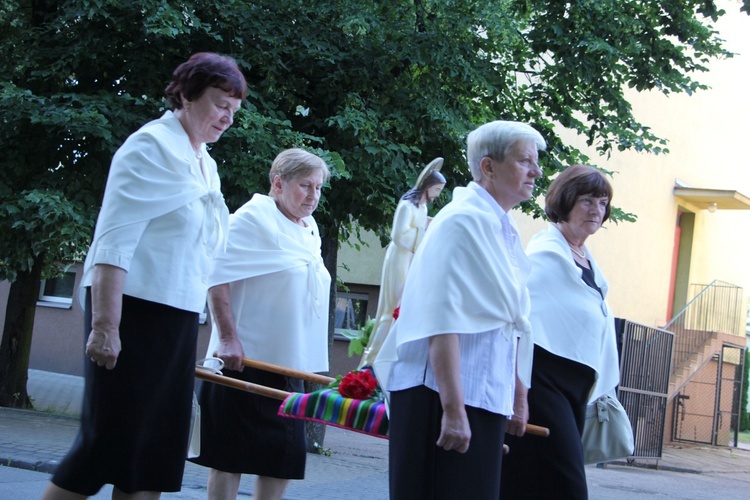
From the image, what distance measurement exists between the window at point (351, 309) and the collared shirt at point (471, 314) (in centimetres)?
1743

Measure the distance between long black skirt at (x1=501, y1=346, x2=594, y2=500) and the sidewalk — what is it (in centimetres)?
357

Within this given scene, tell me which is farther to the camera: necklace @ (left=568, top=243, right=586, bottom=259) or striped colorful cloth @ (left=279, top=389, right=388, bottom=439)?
necklace @ (left=568, top=243, right=586, bottom=259)

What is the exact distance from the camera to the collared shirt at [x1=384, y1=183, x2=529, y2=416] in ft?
9.93

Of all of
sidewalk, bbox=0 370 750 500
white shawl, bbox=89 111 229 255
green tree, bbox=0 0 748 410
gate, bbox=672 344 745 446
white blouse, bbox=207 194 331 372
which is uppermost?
green tree, bbox=0 0 748 410

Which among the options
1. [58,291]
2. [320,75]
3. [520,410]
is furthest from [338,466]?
[58,291]

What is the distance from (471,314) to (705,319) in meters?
20.9

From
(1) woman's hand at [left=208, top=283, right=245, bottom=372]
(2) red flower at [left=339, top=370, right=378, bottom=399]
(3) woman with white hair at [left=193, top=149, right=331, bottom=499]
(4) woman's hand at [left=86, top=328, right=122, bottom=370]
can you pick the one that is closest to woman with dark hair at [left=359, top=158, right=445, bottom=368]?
(3) woman with white hair at [left=193, top=149, right=331, bottom=499]

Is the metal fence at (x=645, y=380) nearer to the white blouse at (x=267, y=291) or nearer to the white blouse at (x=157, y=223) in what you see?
the white blouse at (x=267, y=291)

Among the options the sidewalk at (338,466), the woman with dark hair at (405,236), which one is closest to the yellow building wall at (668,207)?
the sidewalk at (338,466)

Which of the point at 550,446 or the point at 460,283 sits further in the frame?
the point at 550,446

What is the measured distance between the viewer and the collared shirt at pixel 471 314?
3025 millimetres

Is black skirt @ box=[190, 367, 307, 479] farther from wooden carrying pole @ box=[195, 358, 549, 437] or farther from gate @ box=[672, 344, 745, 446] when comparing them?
gate @ box=[672, 344, 745, 446]

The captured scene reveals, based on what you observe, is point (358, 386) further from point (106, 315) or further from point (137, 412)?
point (106, 315)

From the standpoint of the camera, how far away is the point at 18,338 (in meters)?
13.8
